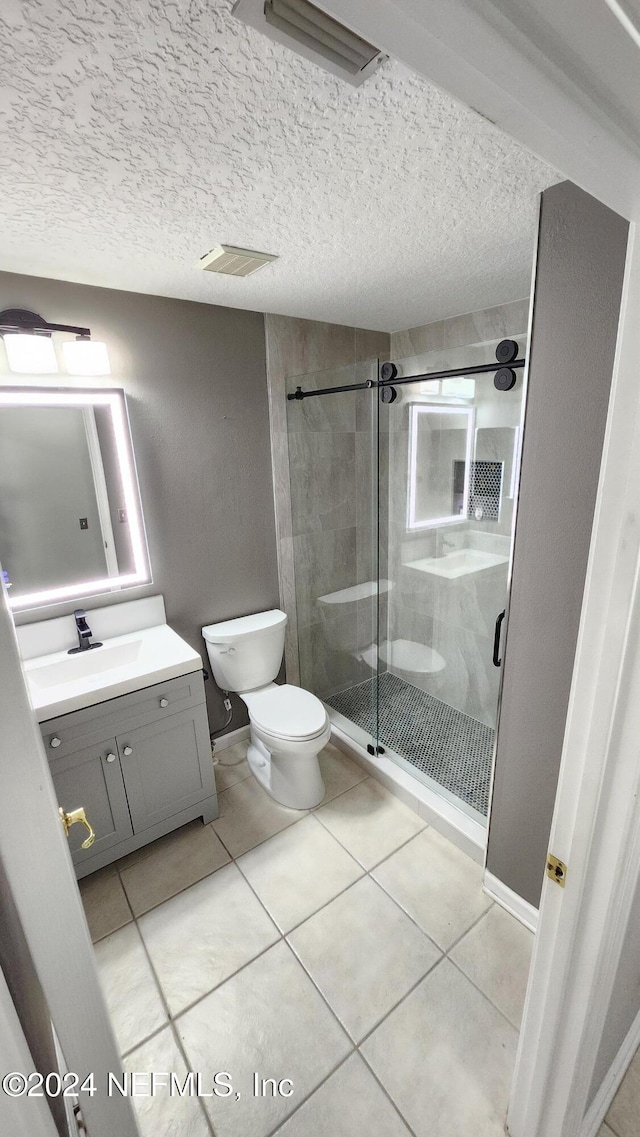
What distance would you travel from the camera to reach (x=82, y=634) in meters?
1.95

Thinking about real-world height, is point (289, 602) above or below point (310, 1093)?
above

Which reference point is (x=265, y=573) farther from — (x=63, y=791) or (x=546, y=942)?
(x=546, y=942)

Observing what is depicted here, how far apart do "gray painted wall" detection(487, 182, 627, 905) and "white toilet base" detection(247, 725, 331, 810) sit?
2.88ft

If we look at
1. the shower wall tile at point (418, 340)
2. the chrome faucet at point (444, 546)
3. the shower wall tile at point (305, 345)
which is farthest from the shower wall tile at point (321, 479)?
the shower wall tile at point (418, 340)

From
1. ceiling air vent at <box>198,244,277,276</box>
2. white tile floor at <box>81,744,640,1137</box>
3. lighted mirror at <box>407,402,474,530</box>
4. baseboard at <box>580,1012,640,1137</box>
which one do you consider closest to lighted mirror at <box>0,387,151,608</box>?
ceiling air vent at <box>198,244,277,276</box>

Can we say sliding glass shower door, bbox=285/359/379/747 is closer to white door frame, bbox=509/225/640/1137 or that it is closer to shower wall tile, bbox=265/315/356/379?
shower wall tile, bbox=265/315/356/379

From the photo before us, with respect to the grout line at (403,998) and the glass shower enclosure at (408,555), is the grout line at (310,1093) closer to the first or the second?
the grout line at (403,998)

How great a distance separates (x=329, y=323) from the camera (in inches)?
98.3

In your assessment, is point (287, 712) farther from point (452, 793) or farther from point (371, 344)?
point (371, 344)

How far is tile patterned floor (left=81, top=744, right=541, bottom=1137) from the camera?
4.04 ft

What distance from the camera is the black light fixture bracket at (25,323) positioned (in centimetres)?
164

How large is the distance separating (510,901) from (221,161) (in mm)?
2435

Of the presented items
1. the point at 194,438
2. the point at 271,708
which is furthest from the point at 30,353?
the point at 271,708

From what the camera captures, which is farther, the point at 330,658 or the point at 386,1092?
the point at 330,658
